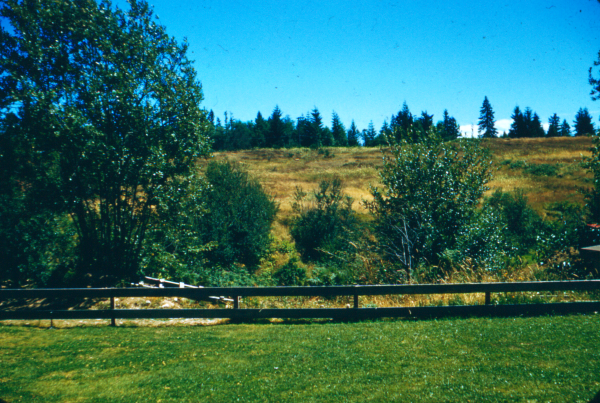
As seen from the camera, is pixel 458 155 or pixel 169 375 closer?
pixel 169 375

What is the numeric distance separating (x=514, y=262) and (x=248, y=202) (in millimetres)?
15230

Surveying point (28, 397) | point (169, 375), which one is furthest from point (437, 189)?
point (28, 397)

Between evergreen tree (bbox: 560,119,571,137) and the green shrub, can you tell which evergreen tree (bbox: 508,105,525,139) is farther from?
Result: the green shrub

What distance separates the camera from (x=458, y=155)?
1662cm

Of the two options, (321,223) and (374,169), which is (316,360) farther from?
(374,169)

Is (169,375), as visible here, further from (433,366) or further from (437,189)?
(437,189)

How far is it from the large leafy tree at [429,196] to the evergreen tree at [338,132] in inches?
3674

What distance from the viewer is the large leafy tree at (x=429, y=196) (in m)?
14.6

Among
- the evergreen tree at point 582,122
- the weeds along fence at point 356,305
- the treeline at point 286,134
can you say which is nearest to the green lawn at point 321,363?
the weeds along fence at point 356,305

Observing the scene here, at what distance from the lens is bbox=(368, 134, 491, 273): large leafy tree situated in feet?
47.8

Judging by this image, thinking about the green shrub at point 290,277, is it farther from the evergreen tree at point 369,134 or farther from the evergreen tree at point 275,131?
the evergreen tree at point 369,134

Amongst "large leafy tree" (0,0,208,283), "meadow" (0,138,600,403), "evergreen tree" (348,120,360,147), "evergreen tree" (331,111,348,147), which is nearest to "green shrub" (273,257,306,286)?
"large leafy tree" (0,0,208,283)

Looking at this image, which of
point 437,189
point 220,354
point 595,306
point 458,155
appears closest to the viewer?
point 220,354

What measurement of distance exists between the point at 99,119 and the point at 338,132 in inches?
4017
